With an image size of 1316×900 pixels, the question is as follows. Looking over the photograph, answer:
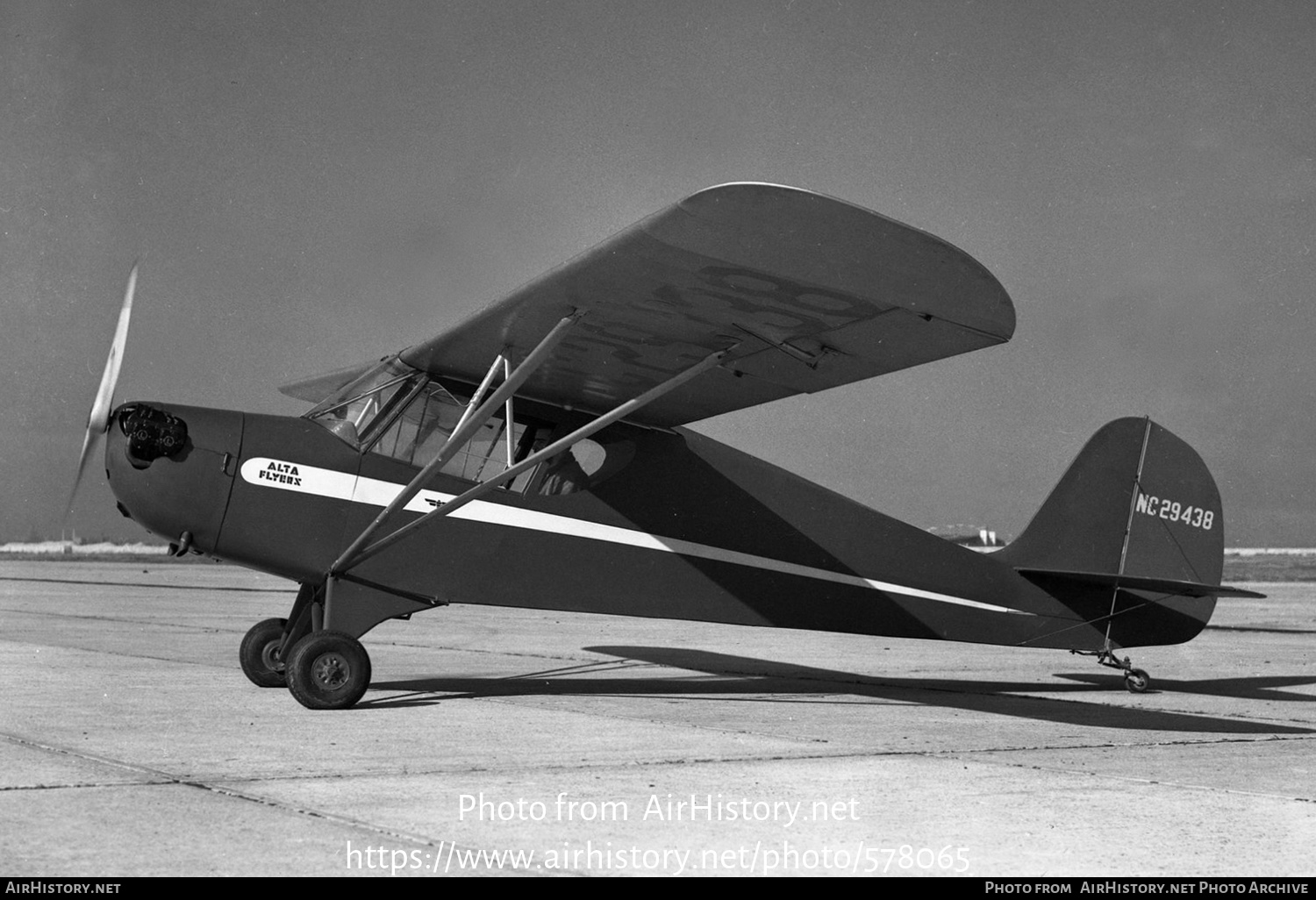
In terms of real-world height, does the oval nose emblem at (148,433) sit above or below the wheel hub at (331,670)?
above

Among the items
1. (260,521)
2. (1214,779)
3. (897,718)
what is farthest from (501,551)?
(1214,779)

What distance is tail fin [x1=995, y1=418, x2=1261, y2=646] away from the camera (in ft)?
35.3

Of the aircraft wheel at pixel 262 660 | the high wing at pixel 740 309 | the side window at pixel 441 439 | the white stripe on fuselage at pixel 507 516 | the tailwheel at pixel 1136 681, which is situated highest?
the high wing at pixel 740 309

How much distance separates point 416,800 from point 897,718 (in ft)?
14.4

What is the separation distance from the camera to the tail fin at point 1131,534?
10.8m

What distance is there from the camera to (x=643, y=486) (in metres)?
9.45

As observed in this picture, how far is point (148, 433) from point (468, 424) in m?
2.07

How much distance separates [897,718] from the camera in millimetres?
8289

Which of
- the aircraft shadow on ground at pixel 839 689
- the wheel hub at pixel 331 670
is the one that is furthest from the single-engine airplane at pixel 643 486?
the aircraft shadow on ground at pixel 839 689

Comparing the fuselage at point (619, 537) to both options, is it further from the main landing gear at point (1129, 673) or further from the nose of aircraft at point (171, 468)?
the main landing gear at point (1129, 673)

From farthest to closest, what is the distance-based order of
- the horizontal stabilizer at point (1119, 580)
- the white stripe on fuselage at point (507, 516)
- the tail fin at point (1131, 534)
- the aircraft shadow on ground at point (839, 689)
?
the tail fin at point (1131, 534)
the horizontal stabilizer at point (1119, 580)
the aircraft shadow on ground at point (839, 689)
the white stripe on fuselage at point (507, 516)

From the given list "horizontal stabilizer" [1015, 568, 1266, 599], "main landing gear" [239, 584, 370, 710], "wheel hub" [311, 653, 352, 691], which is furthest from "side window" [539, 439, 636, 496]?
"horizontal stabilizer" [1015, 568, 1266, 599]

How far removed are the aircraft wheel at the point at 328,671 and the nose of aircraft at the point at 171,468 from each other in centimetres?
109
